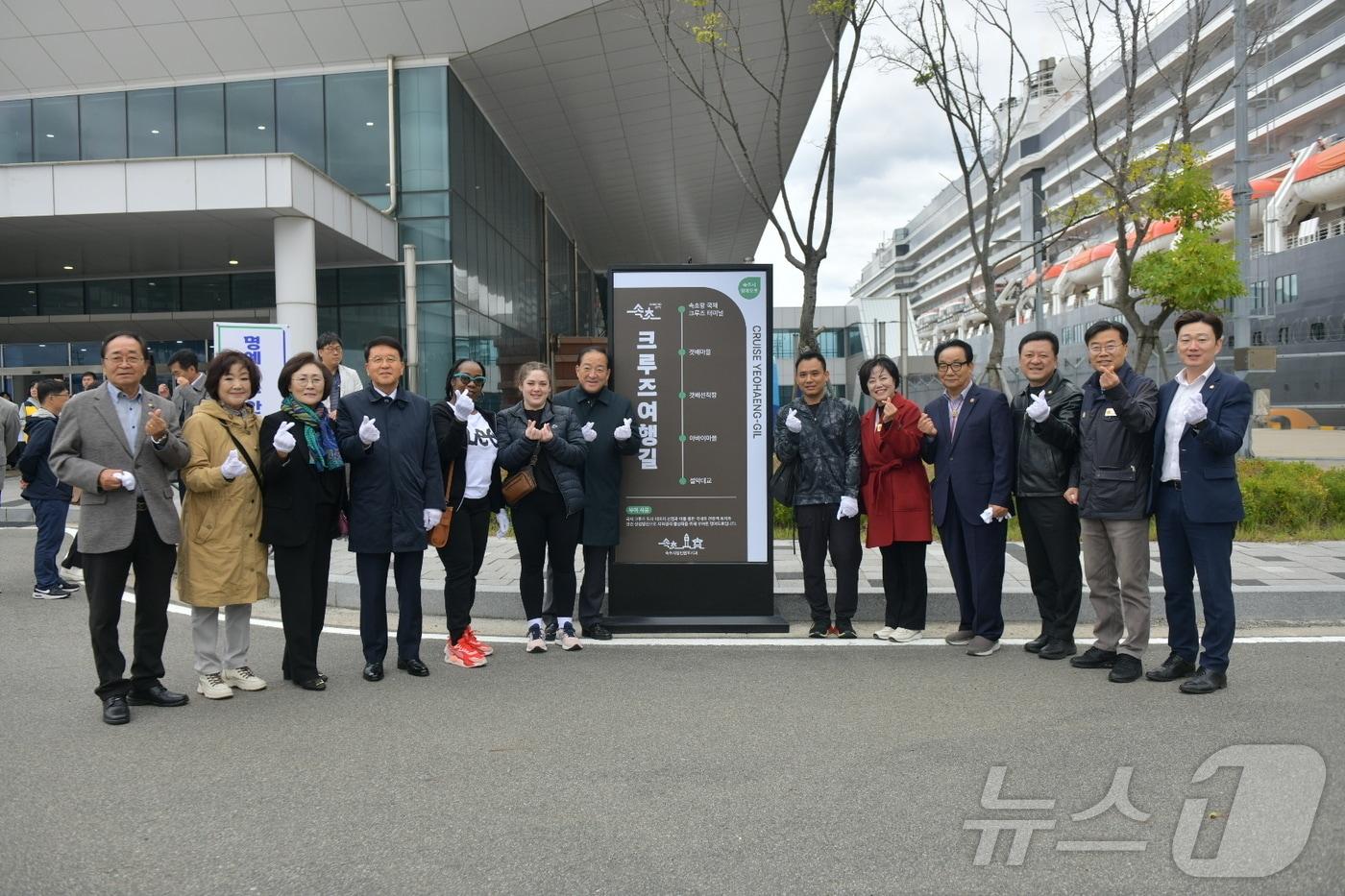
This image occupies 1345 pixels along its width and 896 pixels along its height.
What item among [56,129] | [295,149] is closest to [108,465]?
[295,149]

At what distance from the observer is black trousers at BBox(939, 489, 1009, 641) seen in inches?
241

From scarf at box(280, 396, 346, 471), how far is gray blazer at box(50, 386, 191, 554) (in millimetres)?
578

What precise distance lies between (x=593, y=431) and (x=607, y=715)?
212 cm

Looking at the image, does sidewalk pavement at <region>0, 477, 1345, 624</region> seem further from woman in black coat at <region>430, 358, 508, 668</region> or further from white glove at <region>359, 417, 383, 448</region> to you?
white glove at <region>359, 417, 383, 448</region>

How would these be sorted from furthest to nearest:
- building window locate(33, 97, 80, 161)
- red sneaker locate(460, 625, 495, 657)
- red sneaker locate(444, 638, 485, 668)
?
building window locate(33, 97, 80, 161) < red sneaker locate(460, 625, 495, 657) < red sneaker locate(444, 638, 485, 668)

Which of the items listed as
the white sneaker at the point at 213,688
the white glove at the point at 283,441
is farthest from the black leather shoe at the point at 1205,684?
the white sneaker at the point at 213,688

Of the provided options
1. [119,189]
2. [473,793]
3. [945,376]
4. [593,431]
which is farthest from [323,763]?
[119,189]

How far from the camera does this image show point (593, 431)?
6.37m

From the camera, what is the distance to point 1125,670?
17.6 feet

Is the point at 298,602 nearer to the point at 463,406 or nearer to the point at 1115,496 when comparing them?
the point at 463,406

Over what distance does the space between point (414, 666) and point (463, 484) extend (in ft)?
3.79

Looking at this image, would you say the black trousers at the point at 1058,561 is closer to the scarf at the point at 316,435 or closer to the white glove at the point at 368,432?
the white glove at the point at 368,432

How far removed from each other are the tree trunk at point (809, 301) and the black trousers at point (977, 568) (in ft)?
17.9

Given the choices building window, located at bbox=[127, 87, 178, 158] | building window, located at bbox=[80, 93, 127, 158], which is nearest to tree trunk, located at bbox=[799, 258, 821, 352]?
building window, located at bbox=[127, 87, 178, 158]
